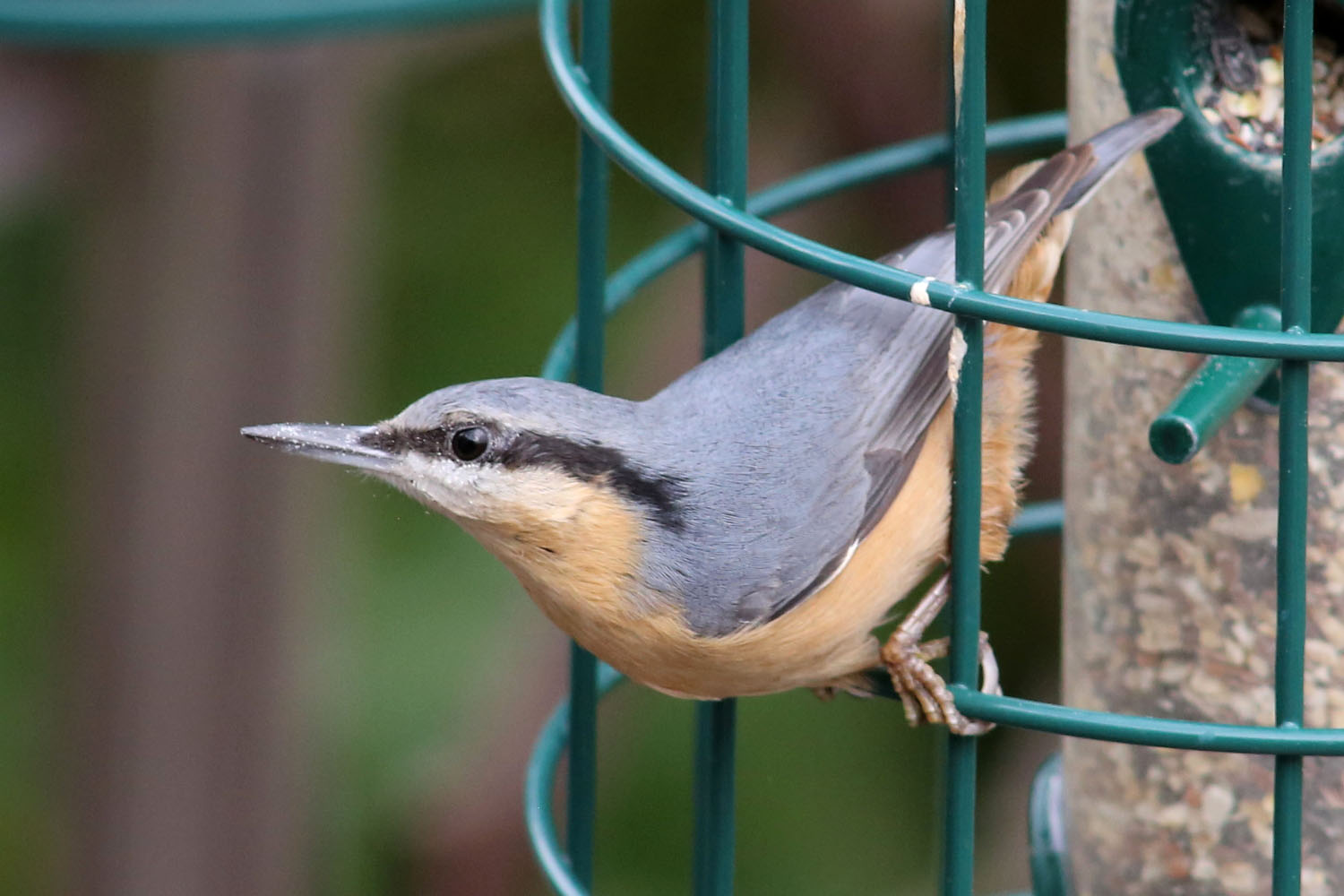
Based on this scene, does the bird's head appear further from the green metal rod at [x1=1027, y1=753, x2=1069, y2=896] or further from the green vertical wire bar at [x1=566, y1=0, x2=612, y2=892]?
the green metal rod at [x1=1027, y1=753, x2=1069, y2=896]

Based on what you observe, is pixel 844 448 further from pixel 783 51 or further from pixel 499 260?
pixel 499 260

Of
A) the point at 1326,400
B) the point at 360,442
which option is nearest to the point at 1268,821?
the point at 1326,400

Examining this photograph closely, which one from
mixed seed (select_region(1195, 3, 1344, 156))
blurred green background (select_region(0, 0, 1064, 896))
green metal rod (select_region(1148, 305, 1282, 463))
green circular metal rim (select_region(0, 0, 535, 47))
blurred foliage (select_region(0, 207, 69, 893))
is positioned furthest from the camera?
blurred foliage (select_region(0, 207, 69, 893))

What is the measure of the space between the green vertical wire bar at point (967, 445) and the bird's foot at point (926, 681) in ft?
0.13

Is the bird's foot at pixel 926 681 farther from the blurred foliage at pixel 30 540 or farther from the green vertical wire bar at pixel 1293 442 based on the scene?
the blurred foliage at pixel 30 540

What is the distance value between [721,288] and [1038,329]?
A: 0.64 meters

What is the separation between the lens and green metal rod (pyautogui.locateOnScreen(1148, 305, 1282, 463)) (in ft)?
8.13

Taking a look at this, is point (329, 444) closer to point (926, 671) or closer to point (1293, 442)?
point (926, 671)

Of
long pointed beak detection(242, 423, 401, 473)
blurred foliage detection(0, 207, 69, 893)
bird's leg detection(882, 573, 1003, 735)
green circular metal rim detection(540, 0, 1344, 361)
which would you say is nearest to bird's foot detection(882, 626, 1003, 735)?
bird's leg detection(882, 573, 1003, 735)

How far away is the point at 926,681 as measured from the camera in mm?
2672

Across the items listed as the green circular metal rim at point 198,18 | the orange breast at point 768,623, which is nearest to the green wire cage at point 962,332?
the orange breast at point 768,623

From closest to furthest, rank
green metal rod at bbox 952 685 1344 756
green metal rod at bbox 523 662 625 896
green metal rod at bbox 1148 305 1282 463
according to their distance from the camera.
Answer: green metal rod at bbox 952 685 1344 756 < green metal rod at bbox 1148 305 1282 463 < green metal rod at bbox 523 662 625 896

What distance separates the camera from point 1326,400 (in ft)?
9.19

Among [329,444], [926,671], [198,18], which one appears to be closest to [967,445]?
[926,671]
